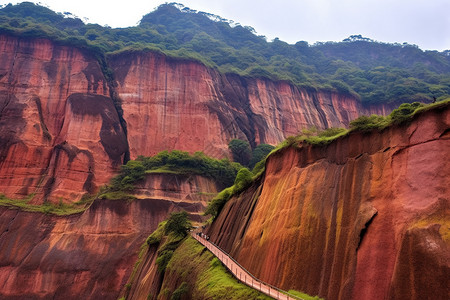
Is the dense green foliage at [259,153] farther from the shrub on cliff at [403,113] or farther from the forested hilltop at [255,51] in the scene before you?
the shrub on cliff at [403,113]

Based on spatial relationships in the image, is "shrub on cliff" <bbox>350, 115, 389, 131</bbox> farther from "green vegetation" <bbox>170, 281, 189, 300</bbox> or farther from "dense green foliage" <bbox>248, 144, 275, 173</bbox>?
"dense green foliage" <bbox>248, 144, 275, 173</bbox>

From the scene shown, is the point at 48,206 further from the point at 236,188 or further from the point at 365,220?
the point at 365,220

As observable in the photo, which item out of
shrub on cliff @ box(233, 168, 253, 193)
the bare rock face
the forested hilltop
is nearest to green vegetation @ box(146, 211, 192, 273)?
shrub on cliff @ box(233, 168, 253, 193)

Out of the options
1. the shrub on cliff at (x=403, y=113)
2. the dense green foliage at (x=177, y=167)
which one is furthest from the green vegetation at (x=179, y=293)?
the dense green foliage at (x=177, y=167)

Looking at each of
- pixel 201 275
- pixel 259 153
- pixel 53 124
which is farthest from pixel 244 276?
pixel 53 124

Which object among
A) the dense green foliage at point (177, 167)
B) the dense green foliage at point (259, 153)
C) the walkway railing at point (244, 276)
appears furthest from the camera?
the dense green foliage at point (259, 153)

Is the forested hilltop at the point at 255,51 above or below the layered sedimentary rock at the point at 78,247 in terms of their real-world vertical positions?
above

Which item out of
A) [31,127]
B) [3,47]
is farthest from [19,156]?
[3,47]
